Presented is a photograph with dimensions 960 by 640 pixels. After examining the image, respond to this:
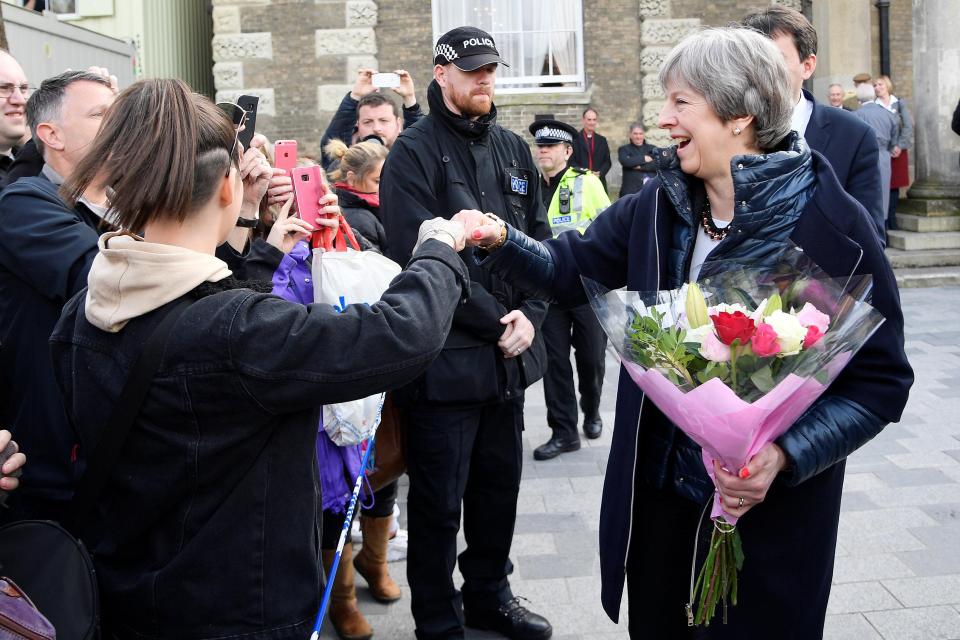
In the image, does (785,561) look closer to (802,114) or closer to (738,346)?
(738,346)

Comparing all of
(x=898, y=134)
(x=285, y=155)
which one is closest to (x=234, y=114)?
(x=285, y=155)

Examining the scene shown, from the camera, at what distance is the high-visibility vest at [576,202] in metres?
7.21

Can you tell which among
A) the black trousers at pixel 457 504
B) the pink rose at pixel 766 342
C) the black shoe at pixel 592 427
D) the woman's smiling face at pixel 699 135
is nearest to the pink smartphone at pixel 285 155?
the black trousers at pixel 457 504

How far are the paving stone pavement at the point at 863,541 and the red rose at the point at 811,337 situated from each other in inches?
88.6

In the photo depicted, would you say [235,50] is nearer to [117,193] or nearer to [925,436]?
[925,436]

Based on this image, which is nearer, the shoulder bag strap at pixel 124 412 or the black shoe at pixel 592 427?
the shoulder bag strap at pixel 124 412

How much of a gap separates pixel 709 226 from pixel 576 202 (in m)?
4.45

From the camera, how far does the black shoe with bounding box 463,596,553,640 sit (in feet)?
13.5

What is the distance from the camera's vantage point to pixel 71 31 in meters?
10.4

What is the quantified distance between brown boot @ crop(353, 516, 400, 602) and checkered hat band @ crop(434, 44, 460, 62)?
2.03 m

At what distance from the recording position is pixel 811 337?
226 centimetres

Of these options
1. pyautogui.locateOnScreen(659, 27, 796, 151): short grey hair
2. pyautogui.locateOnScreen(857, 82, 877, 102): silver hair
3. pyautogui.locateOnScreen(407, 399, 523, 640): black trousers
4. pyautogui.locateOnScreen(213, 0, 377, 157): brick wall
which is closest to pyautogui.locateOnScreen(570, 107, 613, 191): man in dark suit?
pyautogui.locateOnScreen(213, 0, 377, 157): brick wall

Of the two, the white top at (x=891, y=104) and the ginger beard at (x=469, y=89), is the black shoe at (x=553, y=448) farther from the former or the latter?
the white top at (x=891, y=104)

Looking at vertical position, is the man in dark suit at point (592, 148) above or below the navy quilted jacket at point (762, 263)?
above
